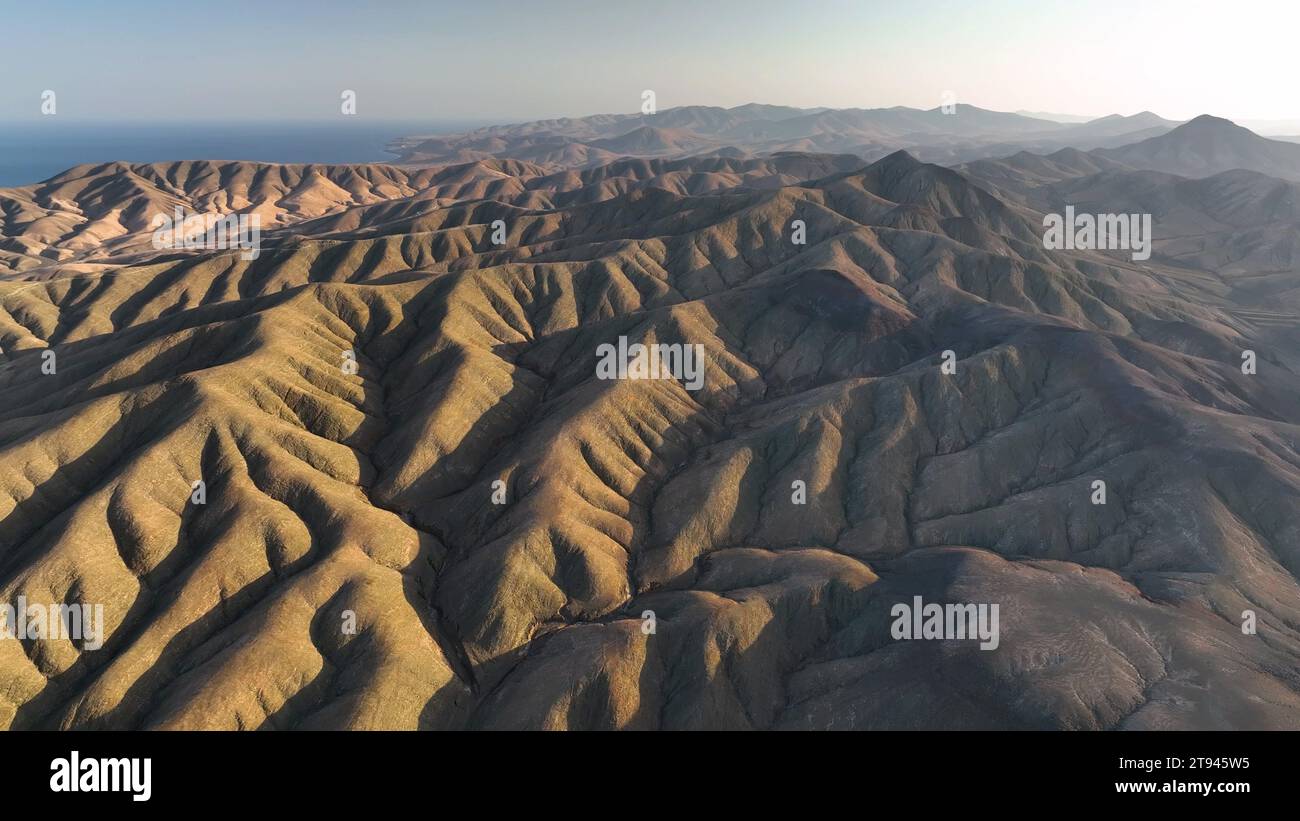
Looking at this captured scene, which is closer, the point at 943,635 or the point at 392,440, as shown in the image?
the point at 943,635

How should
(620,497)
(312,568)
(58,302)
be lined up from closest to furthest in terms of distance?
1. (312,568)
2. (620,497)
3. (58,302)

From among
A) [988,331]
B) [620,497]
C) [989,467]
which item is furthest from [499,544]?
[988,331]

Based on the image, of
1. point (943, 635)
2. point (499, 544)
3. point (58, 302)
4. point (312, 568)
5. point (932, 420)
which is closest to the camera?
point (943, 635)

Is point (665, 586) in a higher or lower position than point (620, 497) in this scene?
lower

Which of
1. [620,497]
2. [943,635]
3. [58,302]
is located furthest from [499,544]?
[58,302]

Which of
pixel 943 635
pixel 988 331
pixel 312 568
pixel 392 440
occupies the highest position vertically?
pixel 988 331

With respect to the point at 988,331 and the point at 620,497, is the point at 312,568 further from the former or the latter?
the point at 988,331
